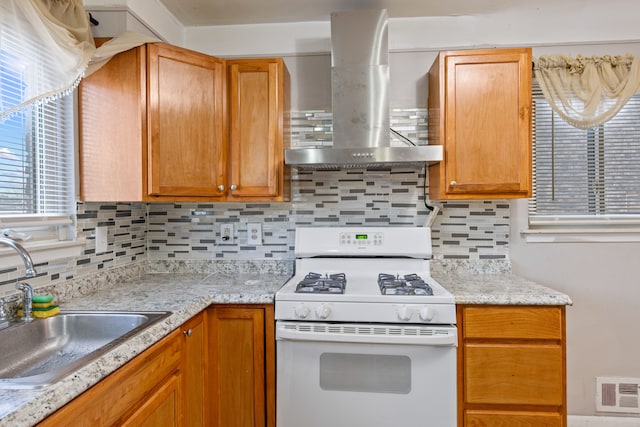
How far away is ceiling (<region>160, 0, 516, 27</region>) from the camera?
202 centimetres

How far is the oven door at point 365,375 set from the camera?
1.58 metres

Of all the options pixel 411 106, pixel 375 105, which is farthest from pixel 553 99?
pixel 375 105

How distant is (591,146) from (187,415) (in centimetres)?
247

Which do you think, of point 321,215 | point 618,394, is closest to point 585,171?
point 618,394

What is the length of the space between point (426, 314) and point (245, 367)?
2.70ft

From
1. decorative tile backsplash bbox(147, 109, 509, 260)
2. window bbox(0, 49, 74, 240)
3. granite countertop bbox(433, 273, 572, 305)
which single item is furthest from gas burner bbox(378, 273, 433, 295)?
window bbox(0, 49, 74, 240)

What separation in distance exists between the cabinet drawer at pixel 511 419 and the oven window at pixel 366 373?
0.32m

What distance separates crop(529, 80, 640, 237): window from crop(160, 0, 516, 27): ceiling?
24.7 inches

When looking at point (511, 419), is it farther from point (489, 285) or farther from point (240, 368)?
point (240, 368)

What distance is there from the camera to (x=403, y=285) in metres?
1.73

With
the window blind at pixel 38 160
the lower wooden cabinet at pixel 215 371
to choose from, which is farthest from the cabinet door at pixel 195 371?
the window blind at pixel 38 160

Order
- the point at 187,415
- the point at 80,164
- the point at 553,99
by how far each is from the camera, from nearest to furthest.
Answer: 1. the point at 187,415
2. the point at 80,164
3. the point at 553,99

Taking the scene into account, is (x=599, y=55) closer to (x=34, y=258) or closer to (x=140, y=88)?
(x=140, y=88)

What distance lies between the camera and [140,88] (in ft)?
5.53
